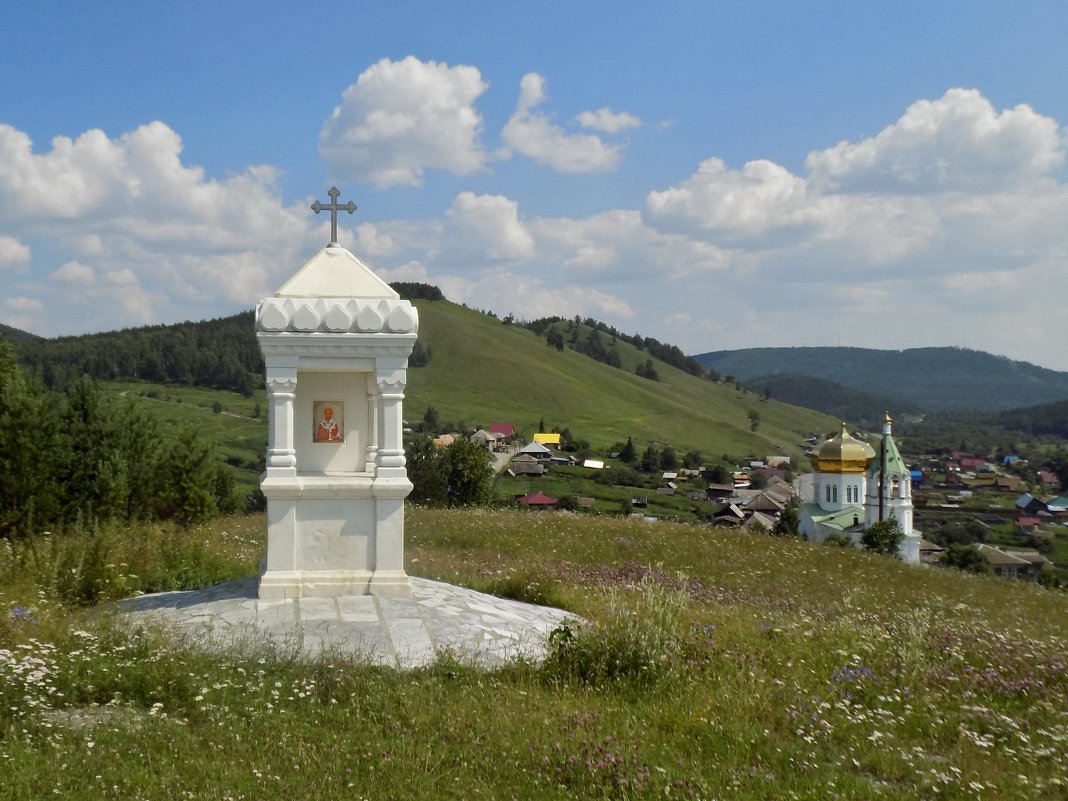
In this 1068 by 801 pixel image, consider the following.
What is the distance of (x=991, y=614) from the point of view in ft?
42.9

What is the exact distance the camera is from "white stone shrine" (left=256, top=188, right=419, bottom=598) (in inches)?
404

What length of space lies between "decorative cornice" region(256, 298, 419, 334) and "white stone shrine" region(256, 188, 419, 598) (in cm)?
1

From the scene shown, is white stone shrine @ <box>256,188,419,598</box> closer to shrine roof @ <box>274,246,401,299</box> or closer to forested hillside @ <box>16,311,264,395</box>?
shrine roof @ <box>274,246,401,299</box>

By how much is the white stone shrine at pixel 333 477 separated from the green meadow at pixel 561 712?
2175mm

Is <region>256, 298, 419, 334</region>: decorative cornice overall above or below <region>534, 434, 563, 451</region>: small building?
above

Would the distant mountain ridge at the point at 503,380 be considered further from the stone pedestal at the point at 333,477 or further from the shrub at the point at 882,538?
the stone pedestal at the point at 333,477

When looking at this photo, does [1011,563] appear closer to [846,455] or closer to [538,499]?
[846,455]

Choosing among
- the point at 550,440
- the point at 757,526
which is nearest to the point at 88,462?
the point at 757,526

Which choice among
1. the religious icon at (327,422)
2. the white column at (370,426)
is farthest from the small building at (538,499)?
the religious icon at (327,422)

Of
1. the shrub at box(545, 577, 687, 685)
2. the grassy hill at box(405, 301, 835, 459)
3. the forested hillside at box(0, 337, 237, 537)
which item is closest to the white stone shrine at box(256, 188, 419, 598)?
the shrub at box(545, 577, 687, 685)

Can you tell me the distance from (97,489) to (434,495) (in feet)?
91.4

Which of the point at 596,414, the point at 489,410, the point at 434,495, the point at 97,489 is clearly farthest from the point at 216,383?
the point at 97,489

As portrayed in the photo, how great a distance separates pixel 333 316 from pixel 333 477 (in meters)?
1.91

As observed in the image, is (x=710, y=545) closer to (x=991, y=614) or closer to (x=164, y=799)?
(x=991, y=614)
